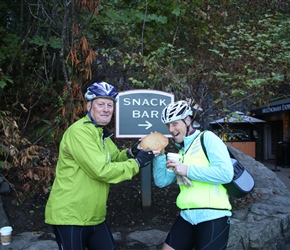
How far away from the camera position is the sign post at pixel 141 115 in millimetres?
4566

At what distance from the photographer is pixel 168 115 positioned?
2.66 meters

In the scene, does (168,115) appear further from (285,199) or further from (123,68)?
(123,68)

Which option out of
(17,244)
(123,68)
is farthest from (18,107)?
(17,244)

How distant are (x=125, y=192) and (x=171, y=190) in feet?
2.61

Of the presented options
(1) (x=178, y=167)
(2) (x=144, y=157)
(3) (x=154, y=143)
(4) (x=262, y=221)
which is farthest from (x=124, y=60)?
(1) (x=178, y=167)

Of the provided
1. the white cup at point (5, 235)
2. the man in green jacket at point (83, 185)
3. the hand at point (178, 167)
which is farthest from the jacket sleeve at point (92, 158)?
the white cup at point (5, 235)

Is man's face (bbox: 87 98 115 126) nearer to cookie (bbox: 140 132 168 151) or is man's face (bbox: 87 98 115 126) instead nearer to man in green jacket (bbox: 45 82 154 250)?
man in green jacket (bbox: 45 82 154 250)

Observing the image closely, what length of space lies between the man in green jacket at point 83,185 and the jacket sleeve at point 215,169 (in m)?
0.43

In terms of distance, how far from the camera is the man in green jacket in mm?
2279

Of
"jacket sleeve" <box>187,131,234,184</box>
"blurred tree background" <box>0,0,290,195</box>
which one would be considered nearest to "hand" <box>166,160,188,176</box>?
"jacket sleeve" <box>187,131,234,184</box>

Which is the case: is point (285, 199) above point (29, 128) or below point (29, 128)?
below

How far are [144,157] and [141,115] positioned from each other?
2.13m

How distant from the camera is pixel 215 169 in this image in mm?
2359

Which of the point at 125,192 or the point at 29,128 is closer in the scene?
the point at 125,192
